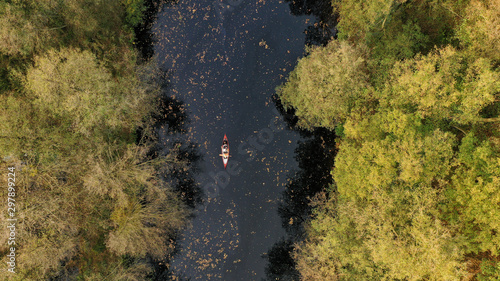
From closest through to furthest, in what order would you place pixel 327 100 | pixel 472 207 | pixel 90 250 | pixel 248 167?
pixel 472 207 → pixel 327 100 → pixel 90 250 → pixel 248 167

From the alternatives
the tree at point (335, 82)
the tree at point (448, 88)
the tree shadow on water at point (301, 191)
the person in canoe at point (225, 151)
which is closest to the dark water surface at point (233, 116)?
the person in canoe at point (225, 151)

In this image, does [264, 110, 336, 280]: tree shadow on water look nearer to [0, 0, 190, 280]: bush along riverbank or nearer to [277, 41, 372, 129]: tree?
[277, 41, 372, 129]: tree

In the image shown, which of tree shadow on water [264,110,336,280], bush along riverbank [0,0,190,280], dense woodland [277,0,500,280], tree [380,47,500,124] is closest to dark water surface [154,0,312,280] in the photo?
tree shadow on water [264,110,336,280]

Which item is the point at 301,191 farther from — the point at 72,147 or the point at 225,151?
the point at 72,147

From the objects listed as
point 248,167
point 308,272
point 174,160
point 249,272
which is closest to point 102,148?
point 174,160

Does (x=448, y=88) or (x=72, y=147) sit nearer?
(x=448, y=88)

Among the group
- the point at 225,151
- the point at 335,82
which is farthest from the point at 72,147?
the point at 335,82

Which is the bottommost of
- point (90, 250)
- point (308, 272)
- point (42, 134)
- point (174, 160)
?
point (308, 272)

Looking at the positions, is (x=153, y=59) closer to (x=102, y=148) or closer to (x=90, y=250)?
(x=102, y=148)
